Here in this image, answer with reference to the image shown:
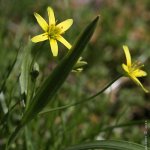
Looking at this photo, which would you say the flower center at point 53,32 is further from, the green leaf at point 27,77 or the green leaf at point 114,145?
the green leaf at point 114,145

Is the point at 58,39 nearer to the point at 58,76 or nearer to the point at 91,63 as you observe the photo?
the point at 58,76

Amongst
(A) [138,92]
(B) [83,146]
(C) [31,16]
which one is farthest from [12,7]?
(B) [83,146]

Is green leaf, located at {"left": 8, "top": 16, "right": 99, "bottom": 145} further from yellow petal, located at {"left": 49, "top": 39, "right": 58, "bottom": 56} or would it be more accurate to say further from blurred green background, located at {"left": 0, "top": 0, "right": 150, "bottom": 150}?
blurred green background, located at {"left": 0, "top": 0, "right": 150, "bottom": 150}

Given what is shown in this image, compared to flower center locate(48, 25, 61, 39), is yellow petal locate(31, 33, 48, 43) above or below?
below

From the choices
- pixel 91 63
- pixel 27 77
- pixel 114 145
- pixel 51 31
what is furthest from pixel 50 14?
pixel 91 63

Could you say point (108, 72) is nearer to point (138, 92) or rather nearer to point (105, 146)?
point (138, 92)

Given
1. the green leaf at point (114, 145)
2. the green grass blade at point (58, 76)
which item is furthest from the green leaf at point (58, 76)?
the green leaf at point (114, 145)

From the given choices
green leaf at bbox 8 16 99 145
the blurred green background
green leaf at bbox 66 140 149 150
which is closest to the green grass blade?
green leaf at bbox 8 16 99 145
